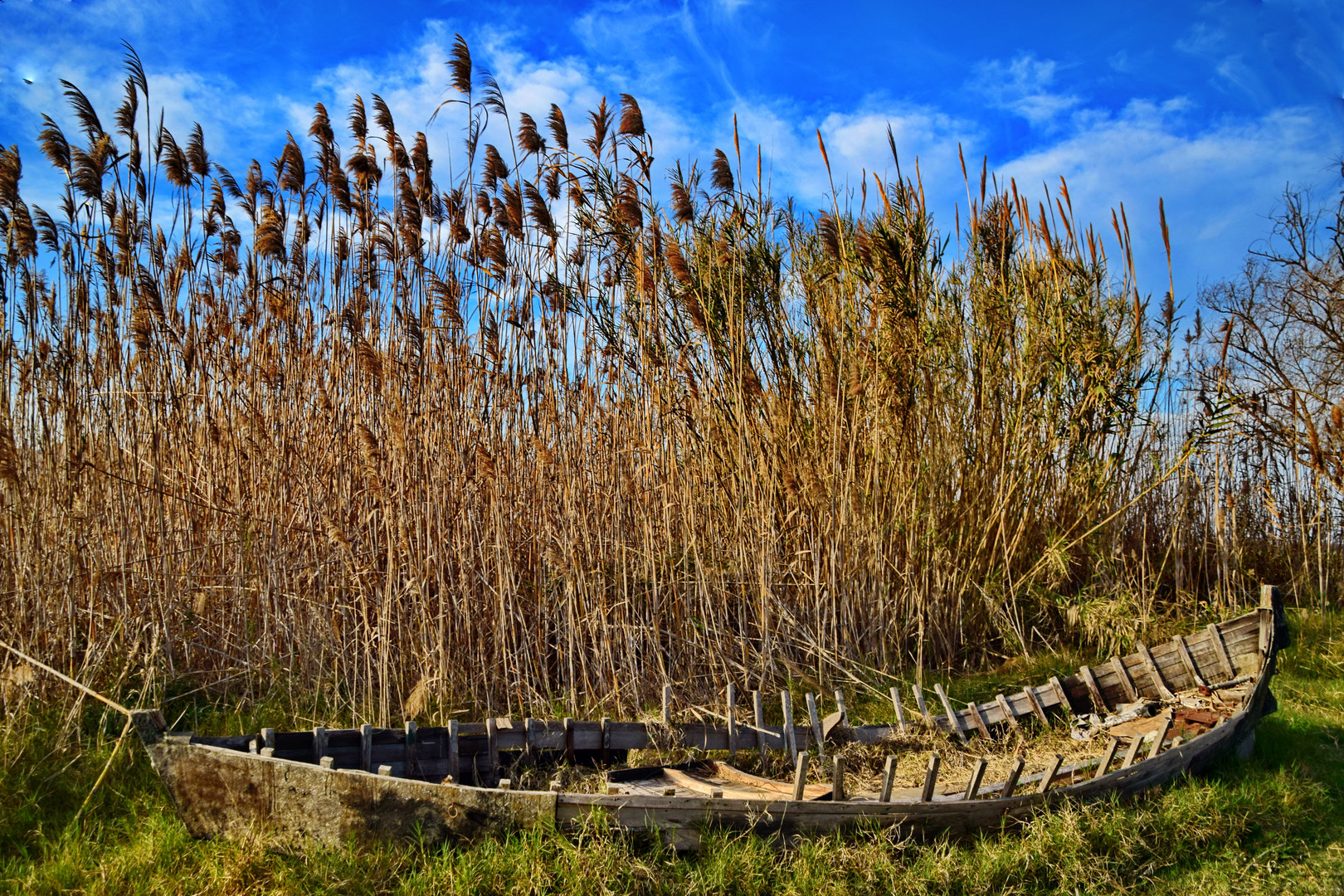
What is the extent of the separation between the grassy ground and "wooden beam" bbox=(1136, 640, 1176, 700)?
2.52 ft

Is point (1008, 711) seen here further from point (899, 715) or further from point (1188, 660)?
point (1188, 660)

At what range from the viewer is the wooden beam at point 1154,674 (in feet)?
15.7

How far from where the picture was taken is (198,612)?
4.90 metres

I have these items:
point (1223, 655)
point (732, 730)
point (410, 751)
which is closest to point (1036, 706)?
point (1223, 655)

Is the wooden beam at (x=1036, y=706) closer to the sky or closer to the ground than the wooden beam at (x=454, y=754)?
closer to the ground

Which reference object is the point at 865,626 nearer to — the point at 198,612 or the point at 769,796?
the point at 769,796

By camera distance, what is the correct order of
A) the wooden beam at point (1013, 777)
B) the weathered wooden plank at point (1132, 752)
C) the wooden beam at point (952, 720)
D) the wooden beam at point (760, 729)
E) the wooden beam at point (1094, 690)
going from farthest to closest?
1. the wooden beam at point (1094, 690)
2. the wooden beam at point (952, 720)
3. the wooden beam at point (760, 729)
4. the weathered wooden plank at point (1132, 752)
5. the wooden beam at point (1013, 777)

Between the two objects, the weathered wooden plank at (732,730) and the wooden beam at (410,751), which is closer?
the wooden beam at (410,751)

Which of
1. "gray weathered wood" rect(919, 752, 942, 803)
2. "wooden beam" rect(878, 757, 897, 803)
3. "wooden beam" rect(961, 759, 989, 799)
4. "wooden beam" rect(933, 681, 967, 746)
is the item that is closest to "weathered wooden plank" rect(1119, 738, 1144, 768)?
"wooden beam" rect(961, 759, 989, 799)

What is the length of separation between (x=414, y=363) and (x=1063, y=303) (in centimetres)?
449

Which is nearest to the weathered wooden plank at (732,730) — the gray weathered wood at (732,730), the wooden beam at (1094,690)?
the gray weathered wood at (732,730)

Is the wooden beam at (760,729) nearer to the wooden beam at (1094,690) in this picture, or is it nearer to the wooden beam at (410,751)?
the wooden beam at (410,751)

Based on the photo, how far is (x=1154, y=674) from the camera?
483 centimetres

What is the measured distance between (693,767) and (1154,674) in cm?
284
